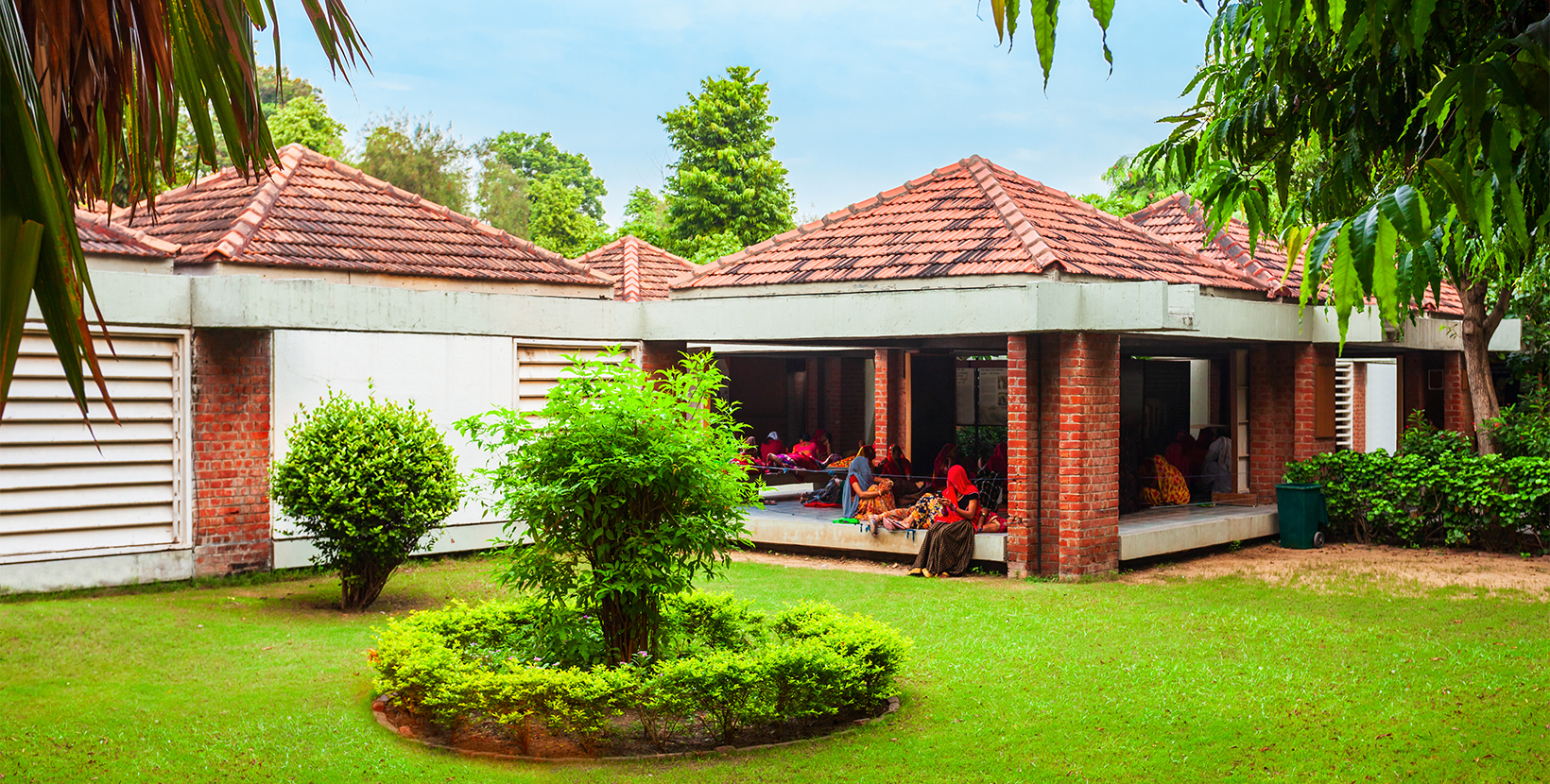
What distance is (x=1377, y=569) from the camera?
1378 centimetres

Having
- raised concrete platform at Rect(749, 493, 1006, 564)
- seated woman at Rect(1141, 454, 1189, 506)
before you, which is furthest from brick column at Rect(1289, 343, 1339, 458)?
raised concrete platform at Rect(749, 493, 1006, 564)

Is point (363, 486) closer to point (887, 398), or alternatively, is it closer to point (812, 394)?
point (887, 398)

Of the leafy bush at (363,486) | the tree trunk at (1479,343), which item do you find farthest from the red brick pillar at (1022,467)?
the tree trunk at (1479,343)

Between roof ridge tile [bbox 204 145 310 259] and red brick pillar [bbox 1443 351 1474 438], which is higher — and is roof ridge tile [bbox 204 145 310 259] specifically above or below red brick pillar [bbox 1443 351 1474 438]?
above

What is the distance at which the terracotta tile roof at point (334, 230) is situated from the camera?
14.6 m

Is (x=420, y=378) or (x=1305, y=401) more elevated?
(x=420, y=378)

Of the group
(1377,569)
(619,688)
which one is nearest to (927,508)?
(1377,569)

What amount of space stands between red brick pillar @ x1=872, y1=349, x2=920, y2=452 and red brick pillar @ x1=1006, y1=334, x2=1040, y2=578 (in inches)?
105

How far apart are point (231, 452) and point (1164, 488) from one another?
39.8 feet

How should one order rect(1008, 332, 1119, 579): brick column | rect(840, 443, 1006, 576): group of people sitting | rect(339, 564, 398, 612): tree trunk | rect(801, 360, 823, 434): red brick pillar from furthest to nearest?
1. rect(801, 360, 823, 434): red brick pillar
2. rect(840, 443, 1006, 576): group of people sitting
3. rect(1008, 332, 1119, 579): brick column
4. rect(339, 564, 398, 612): tree trunk

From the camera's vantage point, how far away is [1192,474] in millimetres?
17797

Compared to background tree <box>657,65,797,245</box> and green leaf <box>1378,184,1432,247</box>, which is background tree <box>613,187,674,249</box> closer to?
background tree <box>657,65,797,245</box>

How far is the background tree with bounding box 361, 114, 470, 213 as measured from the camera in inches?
1977

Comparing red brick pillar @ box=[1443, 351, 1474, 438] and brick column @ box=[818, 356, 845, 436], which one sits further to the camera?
brick column @ box=[818, 356, 845, 436]
